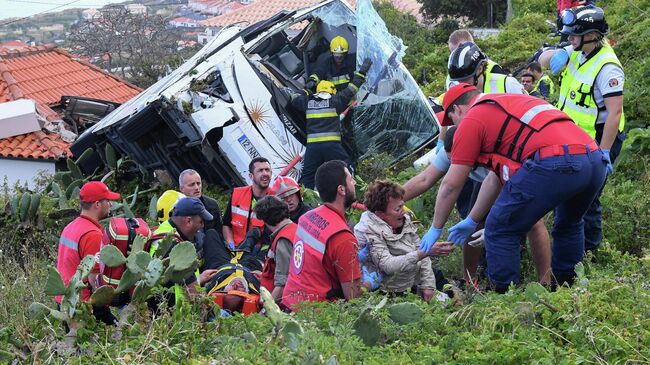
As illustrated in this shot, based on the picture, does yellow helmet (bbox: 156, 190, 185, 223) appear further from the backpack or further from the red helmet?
the backpack

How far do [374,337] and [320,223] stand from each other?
1061 mm

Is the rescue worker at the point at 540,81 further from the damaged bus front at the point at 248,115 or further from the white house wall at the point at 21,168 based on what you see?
the white house wall at the point at 21,168

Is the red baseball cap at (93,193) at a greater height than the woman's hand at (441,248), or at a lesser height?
greater

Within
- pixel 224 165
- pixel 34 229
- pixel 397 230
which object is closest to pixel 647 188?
pixel 397 230

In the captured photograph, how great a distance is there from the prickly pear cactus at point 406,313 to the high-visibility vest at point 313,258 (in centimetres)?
69

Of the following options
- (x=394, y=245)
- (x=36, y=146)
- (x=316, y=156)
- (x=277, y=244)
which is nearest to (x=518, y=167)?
(x=394, y=245)

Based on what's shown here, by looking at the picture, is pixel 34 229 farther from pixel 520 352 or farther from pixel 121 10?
pixel 121 10

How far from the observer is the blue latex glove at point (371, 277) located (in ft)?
18.1

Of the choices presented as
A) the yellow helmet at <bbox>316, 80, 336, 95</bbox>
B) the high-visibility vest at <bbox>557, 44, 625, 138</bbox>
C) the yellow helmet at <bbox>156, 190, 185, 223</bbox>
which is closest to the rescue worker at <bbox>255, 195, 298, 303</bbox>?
the yellow helmet at <bbox>156, 190, 185, 223</bbox>

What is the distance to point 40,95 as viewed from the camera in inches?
787

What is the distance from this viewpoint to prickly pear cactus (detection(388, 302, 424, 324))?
14.9ft

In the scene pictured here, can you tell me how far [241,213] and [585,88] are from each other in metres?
3.36

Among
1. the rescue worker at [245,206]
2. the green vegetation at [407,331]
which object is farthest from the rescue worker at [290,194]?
the green vegetation at [407,331]

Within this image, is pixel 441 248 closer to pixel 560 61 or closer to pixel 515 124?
pixel 515 124
